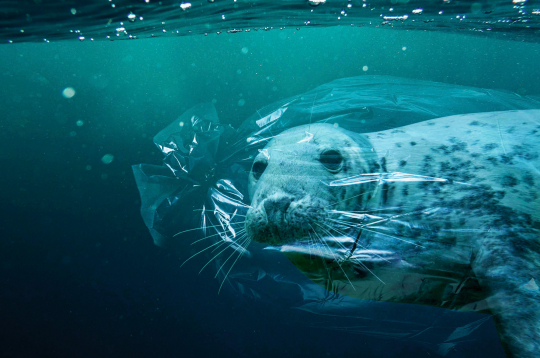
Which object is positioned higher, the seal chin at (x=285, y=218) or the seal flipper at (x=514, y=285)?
the seal chin at (x=285, y=218)

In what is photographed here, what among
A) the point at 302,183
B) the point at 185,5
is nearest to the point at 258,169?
the point at 302,183

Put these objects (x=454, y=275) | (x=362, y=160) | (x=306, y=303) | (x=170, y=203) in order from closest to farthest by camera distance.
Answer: (x=454, y=275)
(x=362, y=160)
(x=306, y=303)
(x=170, y=203)

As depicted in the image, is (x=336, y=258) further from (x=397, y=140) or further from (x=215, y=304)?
(x=215, y=304)

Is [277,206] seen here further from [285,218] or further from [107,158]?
[107,158]

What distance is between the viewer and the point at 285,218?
993 millimetres

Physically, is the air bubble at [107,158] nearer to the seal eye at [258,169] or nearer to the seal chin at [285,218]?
the seal eye at [258,169]

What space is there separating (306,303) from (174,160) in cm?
125

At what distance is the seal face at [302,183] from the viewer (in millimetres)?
1000

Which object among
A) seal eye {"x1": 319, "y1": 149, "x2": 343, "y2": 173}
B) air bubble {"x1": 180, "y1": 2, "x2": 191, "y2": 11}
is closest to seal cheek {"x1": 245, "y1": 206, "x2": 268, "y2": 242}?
seal eye {"x1": 319, "y1": 149, "x2": 343, "y2": 173}

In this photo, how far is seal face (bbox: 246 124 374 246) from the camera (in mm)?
1000

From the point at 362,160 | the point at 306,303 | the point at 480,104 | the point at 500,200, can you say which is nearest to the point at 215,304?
the point at 306,303

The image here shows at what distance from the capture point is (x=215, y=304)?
321 cm

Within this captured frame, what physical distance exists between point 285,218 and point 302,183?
0.18 meters

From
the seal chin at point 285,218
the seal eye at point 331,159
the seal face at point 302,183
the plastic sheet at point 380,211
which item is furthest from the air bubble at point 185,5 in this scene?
the seal chin at point 285,218
